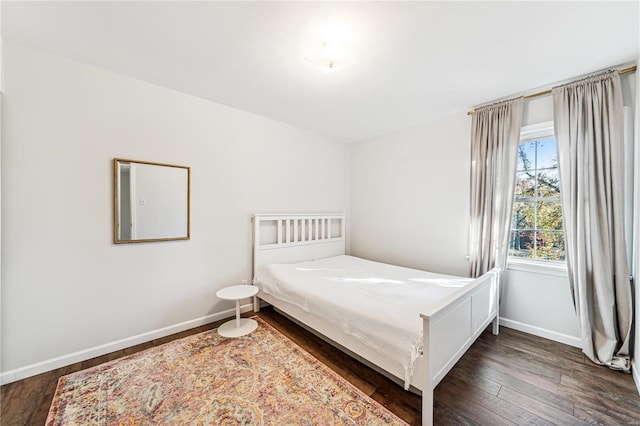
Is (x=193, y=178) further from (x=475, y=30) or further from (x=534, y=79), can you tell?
(x=534, y=79)

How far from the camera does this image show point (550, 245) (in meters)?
2.65

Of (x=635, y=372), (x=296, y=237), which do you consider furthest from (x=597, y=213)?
(x=296, y=237)

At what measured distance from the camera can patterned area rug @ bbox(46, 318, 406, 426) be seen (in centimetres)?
Result: 156

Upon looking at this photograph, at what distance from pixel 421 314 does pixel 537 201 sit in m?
2.33

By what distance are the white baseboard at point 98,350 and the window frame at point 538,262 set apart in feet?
11.4

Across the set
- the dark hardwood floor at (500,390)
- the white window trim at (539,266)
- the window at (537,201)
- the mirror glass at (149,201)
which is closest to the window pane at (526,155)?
the window at (537,201)

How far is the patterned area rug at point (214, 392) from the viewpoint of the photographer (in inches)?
61.4

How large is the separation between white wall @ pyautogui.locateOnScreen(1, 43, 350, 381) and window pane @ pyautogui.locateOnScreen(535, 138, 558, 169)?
3423 millimetres

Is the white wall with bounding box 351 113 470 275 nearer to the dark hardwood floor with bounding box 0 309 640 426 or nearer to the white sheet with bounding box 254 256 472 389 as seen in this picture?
the white sheet with bounding box 254 256 472 389

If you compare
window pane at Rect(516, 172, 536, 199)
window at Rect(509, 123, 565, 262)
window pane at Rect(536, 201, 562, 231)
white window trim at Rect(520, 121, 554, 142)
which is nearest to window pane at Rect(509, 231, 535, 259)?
window at Rect(509, 123, 565, 262)

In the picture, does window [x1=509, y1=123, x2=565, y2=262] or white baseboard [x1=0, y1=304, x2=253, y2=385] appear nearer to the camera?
white baseboard [x1=0, y1=304, x2=253, y2=385]

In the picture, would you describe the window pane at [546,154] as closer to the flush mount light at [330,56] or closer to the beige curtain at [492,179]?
the beige curtain at [492,179]

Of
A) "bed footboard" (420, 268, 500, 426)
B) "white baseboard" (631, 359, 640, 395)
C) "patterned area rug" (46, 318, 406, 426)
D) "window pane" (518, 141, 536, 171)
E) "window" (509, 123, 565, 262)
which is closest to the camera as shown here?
"bed footboard" (420, 268, 500, 426)

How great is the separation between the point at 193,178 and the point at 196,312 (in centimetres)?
153
